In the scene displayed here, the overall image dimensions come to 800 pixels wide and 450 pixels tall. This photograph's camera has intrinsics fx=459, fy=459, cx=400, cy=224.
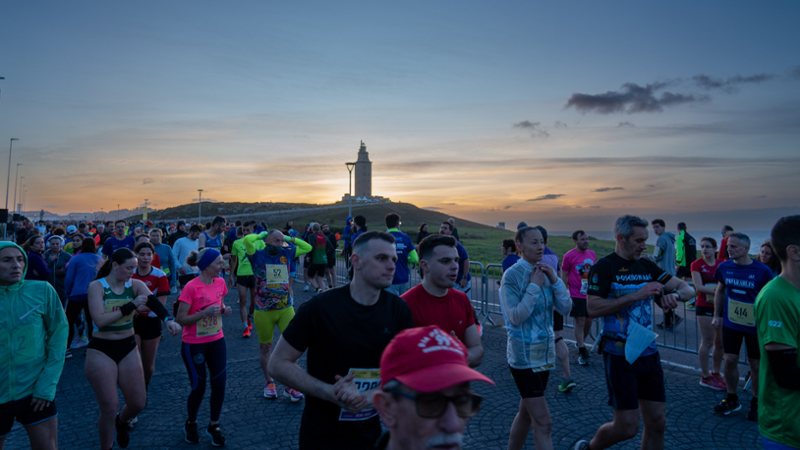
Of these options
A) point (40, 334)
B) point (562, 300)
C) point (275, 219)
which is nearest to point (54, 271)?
point (40, 334)

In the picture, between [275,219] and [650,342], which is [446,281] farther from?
[275,219]

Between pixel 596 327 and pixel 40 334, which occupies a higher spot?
pixel 40 334

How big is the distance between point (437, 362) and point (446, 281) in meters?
2.05

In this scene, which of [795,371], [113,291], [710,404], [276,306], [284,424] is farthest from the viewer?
[276,306]

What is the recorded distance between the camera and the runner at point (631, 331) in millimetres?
3693

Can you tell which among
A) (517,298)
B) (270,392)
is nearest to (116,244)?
(270,392)

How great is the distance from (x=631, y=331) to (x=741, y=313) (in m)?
2.55

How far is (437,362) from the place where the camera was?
1507mm

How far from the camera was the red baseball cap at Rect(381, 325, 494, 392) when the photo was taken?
146 centimetres

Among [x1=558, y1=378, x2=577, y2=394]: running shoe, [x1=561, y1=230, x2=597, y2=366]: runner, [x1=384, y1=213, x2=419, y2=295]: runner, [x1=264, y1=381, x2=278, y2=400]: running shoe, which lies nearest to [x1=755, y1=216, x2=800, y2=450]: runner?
[x1=558, y1=378, x2=577, y2=394]: running shoe

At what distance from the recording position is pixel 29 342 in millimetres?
3486

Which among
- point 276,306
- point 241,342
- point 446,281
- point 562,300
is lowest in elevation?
point 241,342

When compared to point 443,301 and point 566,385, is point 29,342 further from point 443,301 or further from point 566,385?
point 566,385

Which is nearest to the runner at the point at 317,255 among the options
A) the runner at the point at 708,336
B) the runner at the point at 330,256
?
the runner at the point at 330,256
